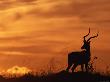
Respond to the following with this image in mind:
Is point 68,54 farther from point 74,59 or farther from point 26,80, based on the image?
point 26,80

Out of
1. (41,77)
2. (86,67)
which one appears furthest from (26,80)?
(86,67)

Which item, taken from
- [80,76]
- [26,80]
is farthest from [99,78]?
[26,80]

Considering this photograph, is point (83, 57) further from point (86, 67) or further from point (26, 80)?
point (26, 80)

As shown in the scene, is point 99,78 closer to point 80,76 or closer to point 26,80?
point 80,76

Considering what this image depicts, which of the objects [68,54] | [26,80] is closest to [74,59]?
[68,54]

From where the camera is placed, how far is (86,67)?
166 ft

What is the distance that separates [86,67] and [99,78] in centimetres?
195

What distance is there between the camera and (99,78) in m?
48.9

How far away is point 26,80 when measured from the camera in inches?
1969

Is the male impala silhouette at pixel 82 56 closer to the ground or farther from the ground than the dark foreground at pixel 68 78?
farther from the ground

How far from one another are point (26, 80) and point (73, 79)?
3578mm

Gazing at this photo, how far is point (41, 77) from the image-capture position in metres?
49.6

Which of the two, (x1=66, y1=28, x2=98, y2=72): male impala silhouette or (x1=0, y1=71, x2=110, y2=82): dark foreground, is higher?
(x1=66, y1=28, x2=98, y2=72): male impala silhouette

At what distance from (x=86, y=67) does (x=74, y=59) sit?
107cm
